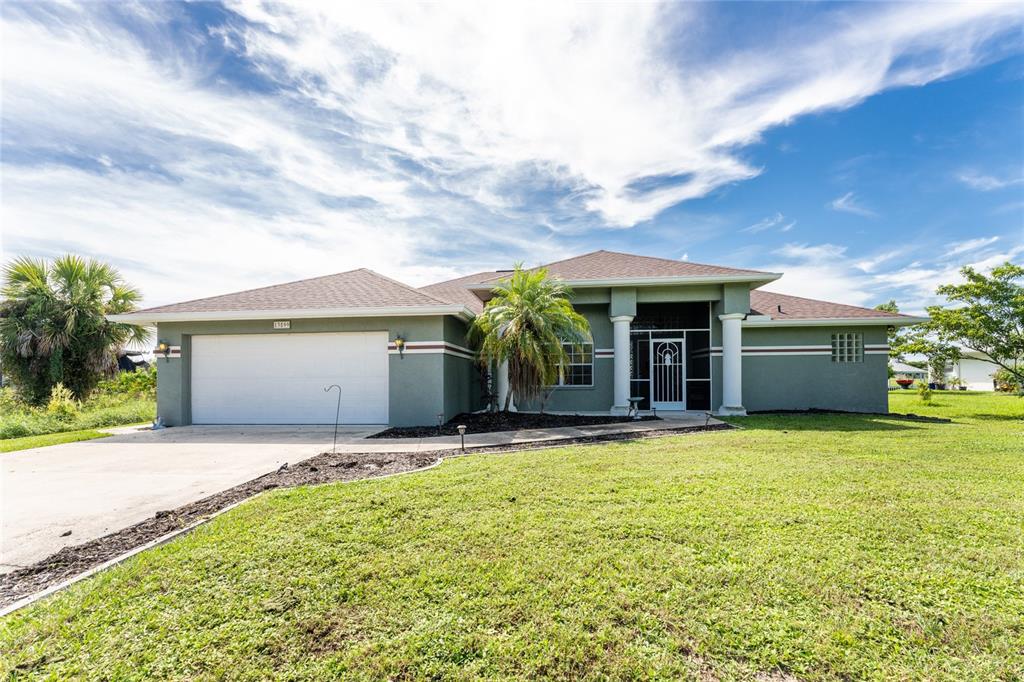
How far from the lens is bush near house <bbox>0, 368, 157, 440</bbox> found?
10.9 meters

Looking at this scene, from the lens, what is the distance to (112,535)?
4066mm

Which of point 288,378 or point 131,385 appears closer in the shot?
point 288,378

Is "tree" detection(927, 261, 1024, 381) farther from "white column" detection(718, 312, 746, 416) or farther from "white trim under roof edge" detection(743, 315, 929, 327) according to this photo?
"white column" detection(718, 312, 746, 416)

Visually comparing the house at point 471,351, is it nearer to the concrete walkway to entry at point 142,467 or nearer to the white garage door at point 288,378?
the white garage door at point 288,378

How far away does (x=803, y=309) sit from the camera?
546 inches

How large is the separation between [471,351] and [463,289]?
4376 mm

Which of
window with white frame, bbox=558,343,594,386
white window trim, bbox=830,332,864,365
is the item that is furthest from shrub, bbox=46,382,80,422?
white window trim, bbox=830,332,864,365

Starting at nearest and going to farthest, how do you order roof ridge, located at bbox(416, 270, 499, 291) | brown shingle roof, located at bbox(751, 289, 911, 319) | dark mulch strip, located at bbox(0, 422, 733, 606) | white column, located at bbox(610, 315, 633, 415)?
dark mulch strip, located at bbox(0, 422, 733, 606) < white column, located at bbox(610, 315, 633, 415) < brown shingle roof, located at bbox(751, 289, 911, 319) < roof ridge, located at bbox(416, 270, 499, 291)

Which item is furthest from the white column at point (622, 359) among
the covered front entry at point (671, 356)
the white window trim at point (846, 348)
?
the white window trim at point (846, 348)

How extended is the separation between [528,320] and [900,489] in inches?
281

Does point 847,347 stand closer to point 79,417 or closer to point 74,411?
point 79,417

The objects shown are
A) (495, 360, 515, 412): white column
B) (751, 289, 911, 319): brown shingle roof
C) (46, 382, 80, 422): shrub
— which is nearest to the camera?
(46, 382, 80, 422): shrub

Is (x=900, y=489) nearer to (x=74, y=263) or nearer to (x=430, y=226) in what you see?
(x=430, y=226)

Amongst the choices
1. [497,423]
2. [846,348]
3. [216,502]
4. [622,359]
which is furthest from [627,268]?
[216,502]
